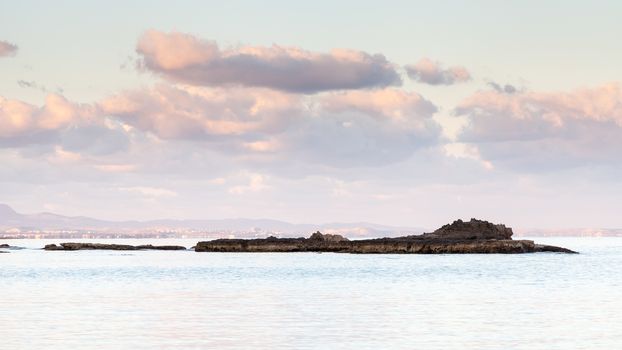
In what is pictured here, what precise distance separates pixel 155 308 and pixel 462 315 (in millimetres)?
19862

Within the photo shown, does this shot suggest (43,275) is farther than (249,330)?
Yes

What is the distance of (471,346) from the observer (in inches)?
1779

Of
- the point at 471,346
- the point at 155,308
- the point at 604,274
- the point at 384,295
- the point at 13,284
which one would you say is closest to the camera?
the point at 471,346

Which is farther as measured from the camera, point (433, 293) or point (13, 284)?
point (13, 284)


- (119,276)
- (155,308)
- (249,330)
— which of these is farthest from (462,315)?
(119,276)

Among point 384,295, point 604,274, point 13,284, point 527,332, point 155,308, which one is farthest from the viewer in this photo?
point 604,274

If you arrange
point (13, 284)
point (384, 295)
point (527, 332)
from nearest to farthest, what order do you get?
point (527, 332)
point (384, 295)
point (13, 284)

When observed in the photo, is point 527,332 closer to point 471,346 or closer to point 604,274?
point 471,346

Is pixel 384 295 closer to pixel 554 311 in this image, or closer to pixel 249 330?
pixel 554 311

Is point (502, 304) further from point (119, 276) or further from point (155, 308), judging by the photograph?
point (119, 276)

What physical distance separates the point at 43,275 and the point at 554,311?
72753 mm

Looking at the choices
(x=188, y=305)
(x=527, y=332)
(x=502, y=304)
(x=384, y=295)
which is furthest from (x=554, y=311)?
(x=188, y=305)

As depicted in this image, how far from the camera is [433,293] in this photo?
81.9 m

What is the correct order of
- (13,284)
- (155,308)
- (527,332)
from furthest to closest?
1. (13,284)
2. (155,308)
3. (527,332)
